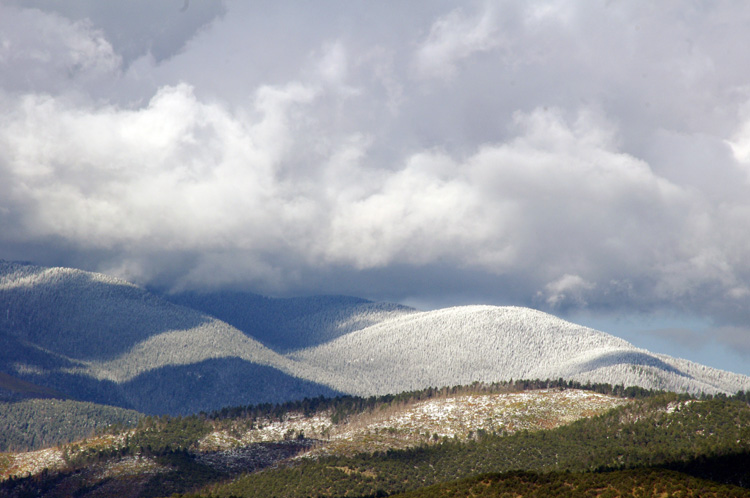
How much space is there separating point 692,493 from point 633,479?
10509mm

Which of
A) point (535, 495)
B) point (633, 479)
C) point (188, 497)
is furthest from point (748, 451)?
point (188, 497)

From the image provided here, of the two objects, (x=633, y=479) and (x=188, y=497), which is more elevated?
(x=633, y=479)

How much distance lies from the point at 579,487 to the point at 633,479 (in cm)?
884

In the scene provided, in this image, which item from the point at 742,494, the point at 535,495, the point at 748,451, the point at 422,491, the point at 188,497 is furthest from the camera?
the point at 748,451

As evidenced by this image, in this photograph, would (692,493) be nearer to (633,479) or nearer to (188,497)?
(633,479)

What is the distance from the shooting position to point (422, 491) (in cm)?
14462

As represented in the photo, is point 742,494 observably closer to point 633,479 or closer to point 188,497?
point 633,479

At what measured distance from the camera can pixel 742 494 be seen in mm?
118438

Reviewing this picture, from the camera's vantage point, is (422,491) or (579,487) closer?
(579,487)

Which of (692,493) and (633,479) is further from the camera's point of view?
(633,479)

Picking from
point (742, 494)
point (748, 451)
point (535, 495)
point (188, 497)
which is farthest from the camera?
point (748, 451)

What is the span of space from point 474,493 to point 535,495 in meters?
11.6

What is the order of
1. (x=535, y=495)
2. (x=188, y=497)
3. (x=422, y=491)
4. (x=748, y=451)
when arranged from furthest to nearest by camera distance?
(x=748, y=451)
(x=188, y=497)
(x=422, y=491)
(x=535, y=495)

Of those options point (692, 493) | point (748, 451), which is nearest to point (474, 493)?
point (692, 493)
